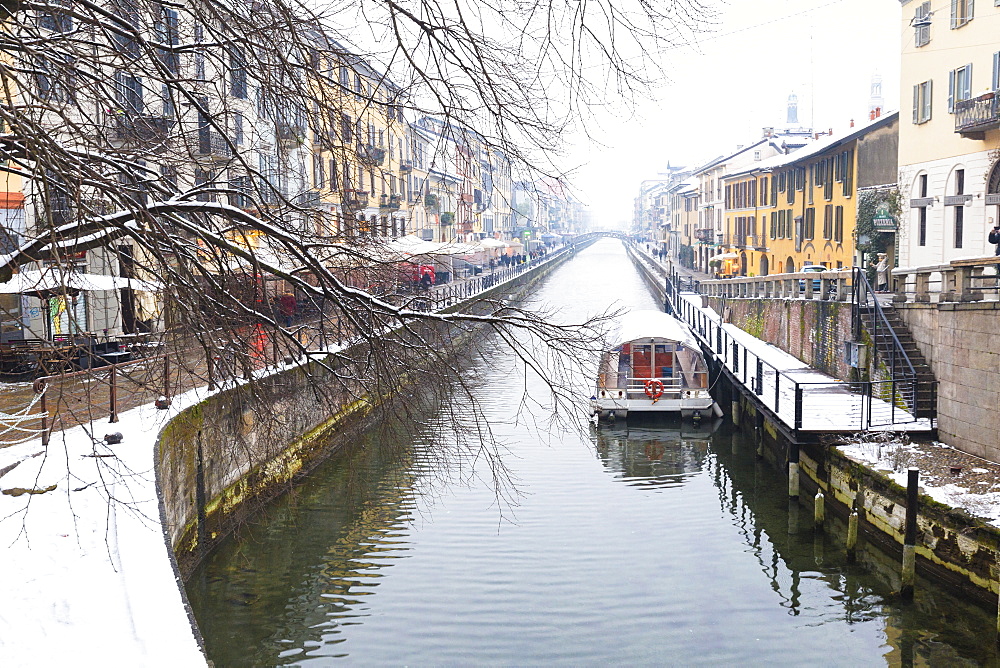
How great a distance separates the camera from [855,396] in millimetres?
17516

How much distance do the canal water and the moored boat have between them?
444 centimetres

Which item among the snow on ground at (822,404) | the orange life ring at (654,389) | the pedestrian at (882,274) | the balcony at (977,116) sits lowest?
the orange life ring at (654,389)

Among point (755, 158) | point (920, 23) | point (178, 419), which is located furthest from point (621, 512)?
point (755, 158)

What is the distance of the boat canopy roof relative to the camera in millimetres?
23359

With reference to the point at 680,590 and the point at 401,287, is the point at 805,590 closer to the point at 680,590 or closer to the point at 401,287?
the point at 680,590

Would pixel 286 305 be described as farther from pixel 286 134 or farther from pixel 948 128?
pixel 948 128

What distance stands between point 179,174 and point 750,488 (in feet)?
→ 42.7

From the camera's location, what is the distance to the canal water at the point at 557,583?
10281mm

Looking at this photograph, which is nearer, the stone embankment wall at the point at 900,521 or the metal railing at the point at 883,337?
the stone embankment wall at the point at 900,521

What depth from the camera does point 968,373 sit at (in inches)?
546

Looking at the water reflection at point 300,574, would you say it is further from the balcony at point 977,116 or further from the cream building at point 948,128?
the cream building at point 948,128

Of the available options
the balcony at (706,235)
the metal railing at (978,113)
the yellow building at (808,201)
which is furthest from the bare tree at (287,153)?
the balcony at (706,235)

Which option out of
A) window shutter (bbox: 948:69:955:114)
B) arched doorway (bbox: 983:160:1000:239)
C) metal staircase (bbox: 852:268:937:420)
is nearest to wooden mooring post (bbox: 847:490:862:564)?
metal staircase (bbox: 852:268:937:420)

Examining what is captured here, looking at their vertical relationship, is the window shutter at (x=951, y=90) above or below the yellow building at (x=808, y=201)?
above
